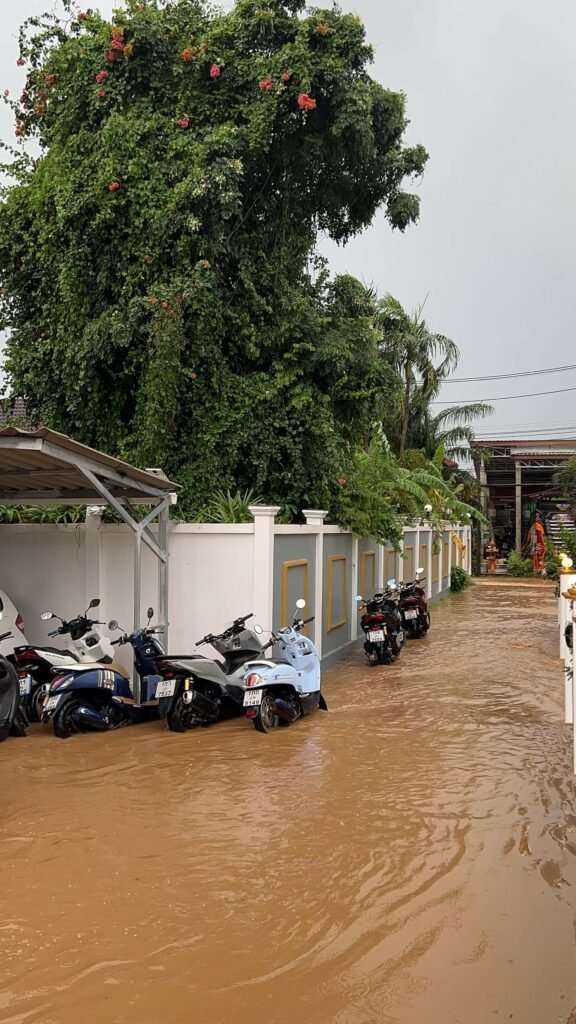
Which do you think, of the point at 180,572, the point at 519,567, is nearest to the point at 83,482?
the point at 180,572

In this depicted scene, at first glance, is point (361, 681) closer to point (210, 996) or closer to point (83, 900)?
point (83, 900)

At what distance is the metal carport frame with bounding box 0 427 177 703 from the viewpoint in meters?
6.73

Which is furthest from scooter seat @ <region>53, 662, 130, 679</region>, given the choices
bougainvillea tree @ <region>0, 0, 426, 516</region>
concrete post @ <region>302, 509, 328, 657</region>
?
bougainvillea tree @ <region>0, 0, 426, 516</region>

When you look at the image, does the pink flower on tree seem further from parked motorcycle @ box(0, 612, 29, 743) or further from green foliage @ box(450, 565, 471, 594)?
green foliage @ box(450, 565, 471, 594)

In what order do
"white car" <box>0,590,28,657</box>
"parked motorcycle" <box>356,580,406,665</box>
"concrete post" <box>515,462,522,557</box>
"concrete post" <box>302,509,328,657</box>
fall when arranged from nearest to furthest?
"white car" <box>0,590,28,657</box> → "concrete post" <box>302,509,328,657</box> → "parked motorcycle" <box>356,580,406,665</box> → "concrete post" <box>515,462,522,557</box>

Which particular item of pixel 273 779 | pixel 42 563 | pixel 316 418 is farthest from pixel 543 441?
pixel 273 779

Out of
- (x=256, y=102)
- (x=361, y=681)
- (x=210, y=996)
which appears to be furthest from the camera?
(x=256, y=102)

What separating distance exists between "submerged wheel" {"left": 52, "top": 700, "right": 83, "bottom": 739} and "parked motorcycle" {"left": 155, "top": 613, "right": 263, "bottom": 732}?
0.72 m

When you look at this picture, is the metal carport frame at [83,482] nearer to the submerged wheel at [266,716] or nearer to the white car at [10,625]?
the white car at [10,625]

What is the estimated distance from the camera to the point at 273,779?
6.05m

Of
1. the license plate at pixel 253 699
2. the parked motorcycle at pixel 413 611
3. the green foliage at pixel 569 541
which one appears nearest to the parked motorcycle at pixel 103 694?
the license plate at pixel 253 699

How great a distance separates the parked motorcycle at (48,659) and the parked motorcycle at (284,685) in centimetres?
137

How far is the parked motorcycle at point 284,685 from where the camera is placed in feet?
24.3

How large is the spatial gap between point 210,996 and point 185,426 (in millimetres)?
9523
